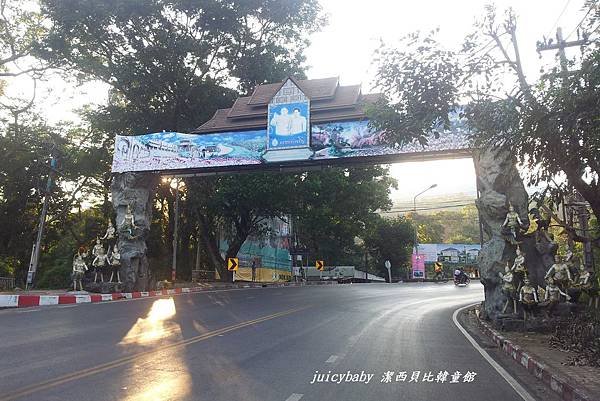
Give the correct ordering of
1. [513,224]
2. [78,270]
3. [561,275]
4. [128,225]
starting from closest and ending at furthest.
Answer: [561,275]
[513,224]
[78,270]
[128,225]

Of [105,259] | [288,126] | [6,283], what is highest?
[288,126]

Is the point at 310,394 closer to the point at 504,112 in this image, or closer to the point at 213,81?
the point at 504,112

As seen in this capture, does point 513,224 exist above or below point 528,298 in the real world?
above

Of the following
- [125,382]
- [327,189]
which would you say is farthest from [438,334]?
[327,189]

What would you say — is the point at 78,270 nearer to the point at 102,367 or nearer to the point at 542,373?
the point at 102,367

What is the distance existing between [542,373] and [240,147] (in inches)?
635

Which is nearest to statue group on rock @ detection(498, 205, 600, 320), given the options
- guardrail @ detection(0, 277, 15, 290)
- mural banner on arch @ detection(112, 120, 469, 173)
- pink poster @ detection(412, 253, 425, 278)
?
mural banner on arch @ detection(112, 120, 469, 173)

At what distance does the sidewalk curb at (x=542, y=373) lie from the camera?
596cm

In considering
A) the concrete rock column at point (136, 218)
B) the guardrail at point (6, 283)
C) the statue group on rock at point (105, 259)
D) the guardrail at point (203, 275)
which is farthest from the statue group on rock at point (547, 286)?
the guardrail at point (203, 275)

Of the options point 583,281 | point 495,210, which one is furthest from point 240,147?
point 583,281

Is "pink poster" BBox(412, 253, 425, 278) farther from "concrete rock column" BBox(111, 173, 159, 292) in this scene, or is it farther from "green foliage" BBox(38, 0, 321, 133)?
"concrete rock column" BBox(111, 173, 159, 292)

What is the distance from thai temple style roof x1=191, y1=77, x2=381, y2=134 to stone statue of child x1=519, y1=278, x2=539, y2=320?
9858 millimetres

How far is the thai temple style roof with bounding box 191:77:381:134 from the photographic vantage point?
20.9 meters

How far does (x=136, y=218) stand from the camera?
79.9 ft
